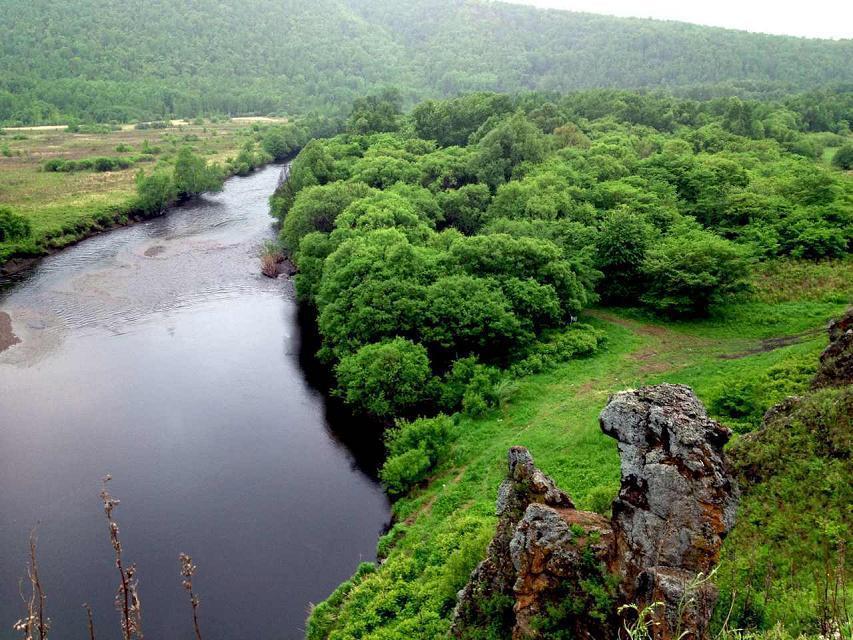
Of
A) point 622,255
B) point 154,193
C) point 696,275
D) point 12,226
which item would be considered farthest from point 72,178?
point 696,275

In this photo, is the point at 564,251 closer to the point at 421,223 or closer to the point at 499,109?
the point at 421,223

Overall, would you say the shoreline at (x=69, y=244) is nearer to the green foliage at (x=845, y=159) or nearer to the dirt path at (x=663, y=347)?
the dirt path at (x=663, y=347)

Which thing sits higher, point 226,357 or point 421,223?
point 421,223

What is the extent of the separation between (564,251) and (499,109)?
196ft

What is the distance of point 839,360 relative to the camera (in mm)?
24219

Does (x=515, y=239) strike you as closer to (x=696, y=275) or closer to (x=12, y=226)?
(x=696, y=275)

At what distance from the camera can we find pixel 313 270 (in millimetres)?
54000

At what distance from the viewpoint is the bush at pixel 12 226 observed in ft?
224

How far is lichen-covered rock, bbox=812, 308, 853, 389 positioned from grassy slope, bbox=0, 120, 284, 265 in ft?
253

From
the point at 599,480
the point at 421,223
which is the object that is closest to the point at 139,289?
the point at 421,223

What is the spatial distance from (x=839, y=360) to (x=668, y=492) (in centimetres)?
1517

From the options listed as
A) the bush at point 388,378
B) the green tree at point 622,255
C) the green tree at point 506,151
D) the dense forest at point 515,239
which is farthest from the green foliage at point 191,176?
the bush at point 388,378

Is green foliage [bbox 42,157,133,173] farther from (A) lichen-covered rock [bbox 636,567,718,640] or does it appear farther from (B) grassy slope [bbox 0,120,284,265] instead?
(A) lichen-covered rock [bbox 636,567,718,640]

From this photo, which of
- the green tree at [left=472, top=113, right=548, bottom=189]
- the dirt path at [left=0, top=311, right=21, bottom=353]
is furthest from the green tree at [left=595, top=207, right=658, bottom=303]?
the dirt path at [left=0, top=311, right=21, bottom=353]
